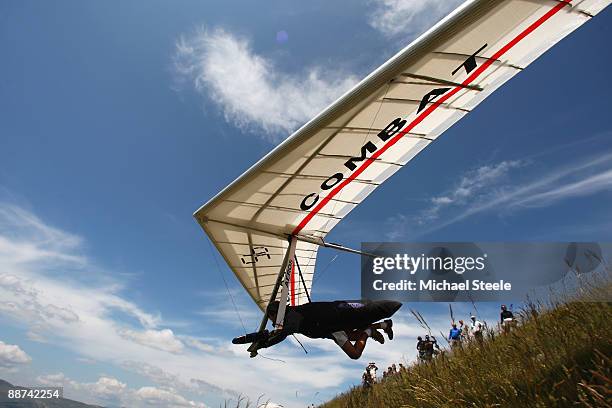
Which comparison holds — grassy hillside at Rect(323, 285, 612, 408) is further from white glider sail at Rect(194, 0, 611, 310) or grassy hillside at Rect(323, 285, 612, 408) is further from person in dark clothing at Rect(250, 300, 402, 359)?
person in dark clothing at Rect(250, 300, 402, 359)

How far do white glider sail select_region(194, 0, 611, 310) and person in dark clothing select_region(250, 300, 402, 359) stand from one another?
2167 millimetres

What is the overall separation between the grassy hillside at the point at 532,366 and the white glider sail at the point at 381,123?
3.59 m

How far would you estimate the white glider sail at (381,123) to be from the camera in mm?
6121

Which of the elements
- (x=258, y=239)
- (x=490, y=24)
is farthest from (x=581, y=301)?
(x=258, y=239)

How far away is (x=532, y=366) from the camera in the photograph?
258cm

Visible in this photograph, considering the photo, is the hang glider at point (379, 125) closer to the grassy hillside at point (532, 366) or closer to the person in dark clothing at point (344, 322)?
the person in dark clothing at point (344, 322)

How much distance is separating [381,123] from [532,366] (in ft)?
18.1

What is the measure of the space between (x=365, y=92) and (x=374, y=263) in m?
5.14

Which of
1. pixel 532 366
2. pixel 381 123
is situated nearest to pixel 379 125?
pixel 381 123

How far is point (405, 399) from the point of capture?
4168 mm

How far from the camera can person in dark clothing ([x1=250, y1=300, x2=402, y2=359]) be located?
27.1 ft

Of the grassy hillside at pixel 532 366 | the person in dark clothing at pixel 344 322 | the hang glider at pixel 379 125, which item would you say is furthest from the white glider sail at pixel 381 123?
the grassy hillside at pixel 532 366

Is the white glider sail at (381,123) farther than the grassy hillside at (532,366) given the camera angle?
Yes

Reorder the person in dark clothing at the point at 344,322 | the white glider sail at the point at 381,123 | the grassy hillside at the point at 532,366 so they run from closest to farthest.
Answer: the grassy hillside at the point at 532,366
the white glider sail at the point at 381,123
the person in dark clothing at the point at 344,322
